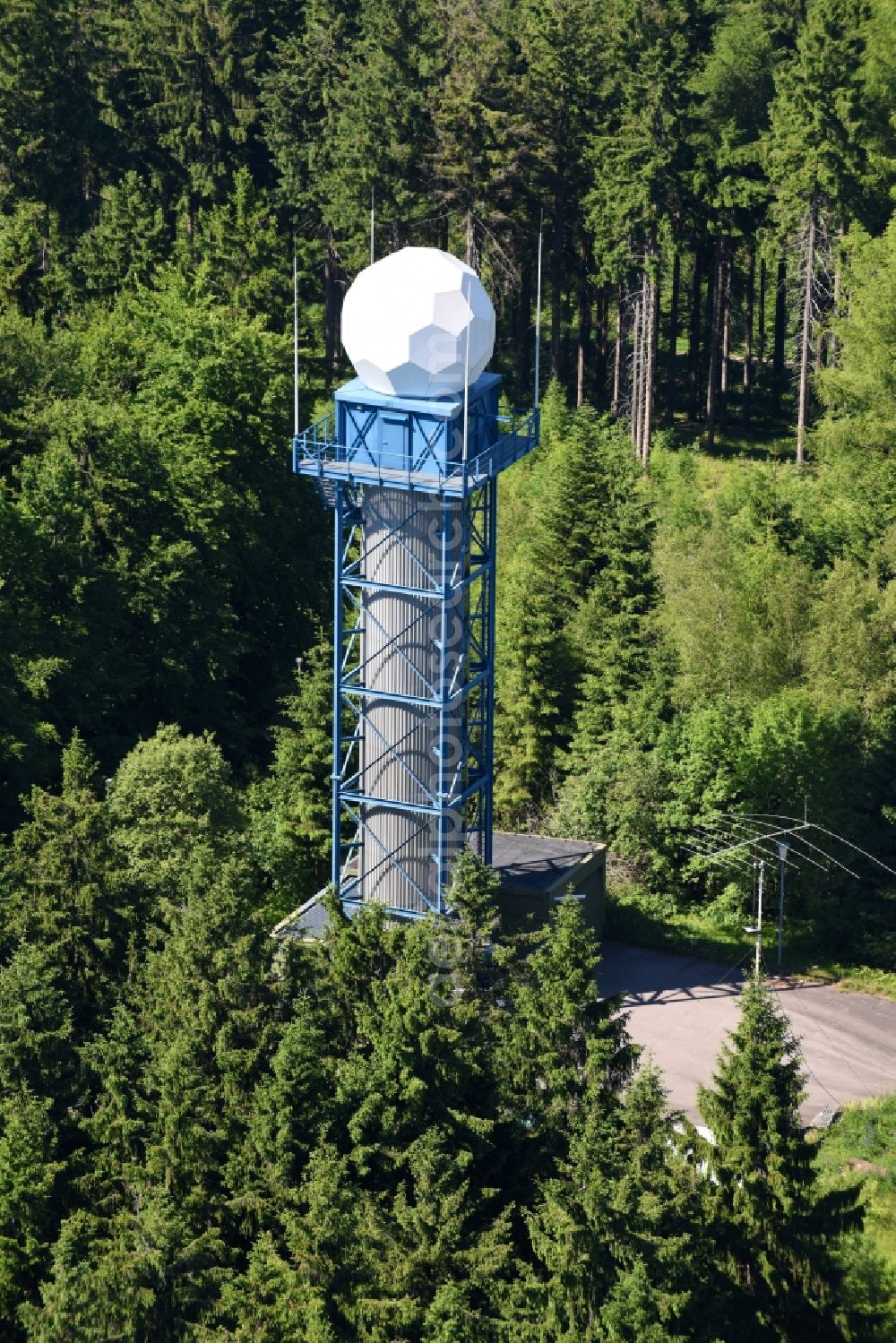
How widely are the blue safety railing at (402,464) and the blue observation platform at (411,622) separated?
4 cm

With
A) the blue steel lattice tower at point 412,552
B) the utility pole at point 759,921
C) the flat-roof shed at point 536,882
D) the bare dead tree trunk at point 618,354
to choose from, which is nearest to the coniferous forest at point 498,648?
the bare dead tree trunk at point 618,354

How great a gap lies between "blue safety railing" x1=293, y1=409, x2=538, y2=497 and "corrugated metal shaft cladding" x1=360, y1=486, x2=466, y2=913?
57 cm

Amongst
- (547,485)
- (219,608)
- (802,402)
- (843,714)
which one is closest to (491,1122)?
(843,714)

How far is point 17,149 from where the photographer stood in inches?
3529

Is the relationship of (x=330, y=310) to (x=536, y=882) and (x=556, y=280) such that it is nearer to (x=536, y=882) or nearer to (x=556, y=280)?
(x=556, y=280)

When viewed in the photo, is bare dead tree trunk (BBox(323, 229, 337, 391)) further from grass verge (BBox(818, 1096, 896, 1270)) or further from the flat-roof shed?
grass verge (BBox(818, 1096, 896, 1270))

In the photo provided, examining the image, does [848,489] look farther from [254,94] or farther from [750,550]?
[254,94]

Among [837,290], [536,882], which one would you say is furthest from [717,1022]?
[837,290]

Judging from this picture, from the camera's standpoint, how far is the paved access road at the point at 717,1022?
44.8m

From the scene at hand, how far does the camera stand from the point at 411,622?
44.7 metres

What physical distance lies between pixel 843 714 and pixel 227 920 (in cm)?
2145

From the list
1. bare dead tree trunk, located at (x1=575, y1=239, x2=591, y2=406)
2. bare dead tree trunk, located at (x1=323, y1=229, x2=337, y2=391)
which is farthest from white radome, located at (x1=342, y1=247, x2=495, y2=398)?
bare dead tree trunk, located at (x1=323, y1=229, x2=337, y2=391)

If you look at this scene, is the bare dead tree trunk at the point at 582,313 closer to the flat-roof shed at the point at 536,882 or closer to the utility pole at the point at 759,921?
the flat-roof shed at the point at 536,882

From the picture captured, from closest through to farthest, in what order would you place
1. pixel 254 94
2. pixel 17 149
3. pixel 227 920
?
pixel 227 920 < pixel 17 149 < pixel 254 94
